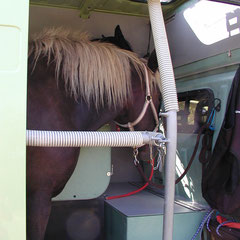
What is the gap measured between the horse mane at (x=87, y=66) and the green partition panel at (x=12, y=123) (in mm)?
846

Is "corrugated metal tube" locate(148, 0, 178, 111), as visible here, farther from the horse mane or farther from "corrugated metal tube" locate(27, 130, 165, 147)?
the horse mane

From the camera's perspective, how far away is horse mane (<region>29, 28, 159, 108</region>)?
5.35 ft

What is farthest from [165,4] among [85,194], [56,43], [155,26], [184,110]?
[85,194]

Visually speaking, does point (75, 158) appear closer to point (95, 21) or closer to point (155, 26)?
point (155, 26)

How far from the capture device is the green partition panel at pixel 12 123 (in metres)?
0.72

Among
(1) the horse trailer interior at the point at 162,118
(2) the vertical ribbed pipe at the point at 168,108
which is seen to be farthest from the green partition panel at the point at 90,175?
(2) the vertical ribbed pipe at the point at 168,108

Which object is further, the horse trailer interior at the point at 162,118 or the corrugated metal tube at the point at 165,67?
the horse trailer interior at the point at 162,118

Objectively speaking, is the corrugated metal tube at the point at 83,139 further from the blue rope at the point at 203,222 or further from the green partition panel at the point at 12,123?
the blue rope at the point at 203,222

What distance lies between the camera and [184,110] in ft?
7.47

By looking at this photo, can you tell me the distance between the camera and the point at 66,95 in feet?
5.36

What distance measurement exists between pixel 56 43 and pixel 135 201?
48.4 inches

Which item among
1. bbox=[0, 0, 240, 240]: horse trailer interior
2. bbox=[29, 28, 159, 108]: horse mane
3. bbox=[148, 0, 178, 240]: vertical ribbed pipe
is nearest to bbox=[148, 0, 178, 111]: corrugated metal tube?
bbox=[148, 0, 178, 240]: vertical ribbed pipe

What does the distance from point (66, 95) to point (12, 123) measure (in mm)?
917

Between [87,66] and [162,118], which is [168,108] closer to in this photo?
[87,66]
